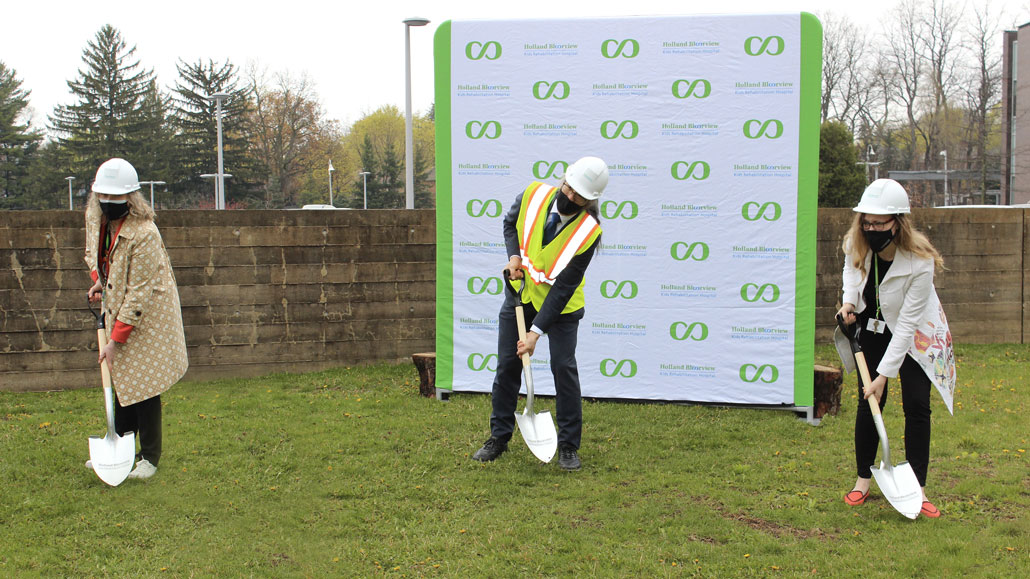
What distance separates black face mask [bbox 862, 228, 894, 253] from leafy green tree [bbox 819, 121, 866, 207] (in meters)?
25.3

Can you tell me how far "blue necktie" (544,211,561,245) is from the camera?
488 centimetres

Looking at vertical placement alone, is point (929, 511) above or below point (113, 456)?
below

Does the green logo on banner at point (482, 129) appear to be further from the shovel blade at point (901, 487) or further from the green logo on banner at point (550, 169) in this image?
the shovel blade at point (901, 487)

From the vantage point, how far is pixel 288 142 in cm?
5188

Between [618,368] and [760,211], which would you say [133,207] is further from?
[760,211]

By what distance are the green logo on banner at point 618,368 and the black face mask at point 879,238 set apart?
9.12 feet

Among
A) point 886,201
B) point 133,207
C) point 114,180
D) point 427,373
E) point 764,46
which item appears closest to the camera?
point 886,201

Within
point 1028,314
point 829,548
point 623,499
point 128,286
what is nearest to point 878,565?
point 829,548

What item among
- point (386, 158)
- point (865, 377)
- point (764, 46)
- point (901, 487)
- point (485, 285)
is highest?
point (386, 158)

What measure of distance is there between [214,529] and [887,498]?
3212 millimetres

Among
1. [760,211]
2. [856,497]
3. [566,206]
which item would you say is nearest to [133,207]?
[566,206]

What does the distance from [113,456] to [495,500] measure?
6.82ft

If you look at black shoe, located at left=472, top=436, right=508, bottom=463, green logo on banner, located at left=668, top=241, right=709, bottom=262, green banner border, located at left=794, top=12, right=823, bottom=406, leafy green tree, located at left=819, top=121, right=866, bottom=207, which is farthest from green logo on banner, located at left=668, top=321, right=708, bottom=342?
leafy green tree, located at left=819, top=121, right=866, bottom=207

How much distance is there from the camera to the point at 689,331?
647cm
